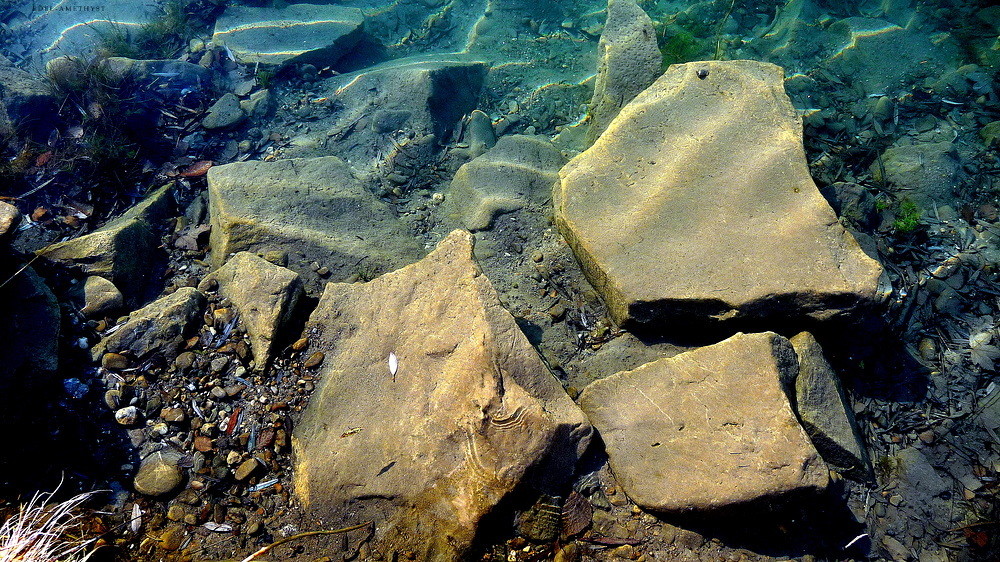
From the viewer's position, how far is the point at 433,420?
2.58 meters

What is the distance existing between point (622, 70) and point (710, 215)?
1854mm

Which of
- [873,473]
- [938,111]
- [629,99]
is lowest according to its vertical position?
[873,473]

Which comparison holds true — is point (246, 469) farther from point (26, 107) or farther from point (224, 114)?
point (26, 107)

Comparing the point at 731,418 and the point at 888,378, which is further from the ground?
the point at 731,418

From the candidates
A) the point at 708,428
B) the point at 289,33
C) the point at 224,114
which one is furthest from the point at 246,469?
the point at 289,33

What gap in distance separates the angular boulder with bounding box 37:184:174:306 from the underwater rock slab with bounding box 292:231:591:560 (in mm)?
1545

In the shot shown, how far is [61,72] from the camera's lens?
15.2 feet

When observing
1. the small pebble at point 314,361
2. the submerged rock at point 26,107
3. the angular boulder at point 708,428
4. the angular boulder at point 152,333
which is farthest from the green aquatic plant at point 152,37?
the angular boulder at point 708,428

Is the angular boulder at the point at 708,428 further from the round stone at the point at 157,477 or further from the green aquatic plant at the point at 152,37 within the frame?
the green aquatic plant at the point at 152,37

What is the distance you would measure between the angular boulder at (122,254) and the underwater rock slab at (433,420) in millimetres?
1545

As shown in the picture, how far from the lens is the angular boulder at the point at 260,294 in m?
3.01

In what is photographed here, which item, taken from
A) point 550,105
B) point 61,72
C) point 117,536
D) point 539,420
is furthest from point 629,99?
point 61,72

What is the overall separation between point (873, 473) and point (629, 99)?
10.6 ft

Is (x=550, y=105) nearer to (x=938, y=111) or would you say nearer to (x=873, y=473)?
(x=938, y=111)
